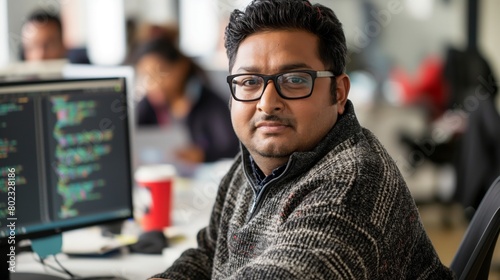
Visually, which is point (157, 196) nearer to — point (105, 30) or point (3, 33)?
point (3, 33)

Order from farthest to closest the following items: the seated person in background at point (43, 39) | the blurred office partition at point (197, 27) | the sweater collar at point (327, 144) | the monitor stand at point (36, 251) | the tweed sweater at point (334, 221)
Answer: the blurred office partition at point (197, 27)
the seated person in background at point (43, 39)
the monitor stand at point (36, 251)
the sweater collar at point (327, 144)
the tweed sweater at point (334, 221)

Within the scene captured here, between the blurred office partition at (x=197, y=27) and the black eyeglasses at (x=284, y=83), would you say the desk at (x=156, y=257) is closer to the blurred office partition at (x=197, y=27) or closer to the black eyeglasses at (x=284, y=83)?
the black eyeglasses at (x=284, y=83)

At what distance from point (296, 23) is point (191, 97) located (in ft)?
8.07

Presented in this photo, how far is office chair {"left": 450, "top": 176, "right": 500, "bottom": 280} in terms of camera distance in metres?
1.35

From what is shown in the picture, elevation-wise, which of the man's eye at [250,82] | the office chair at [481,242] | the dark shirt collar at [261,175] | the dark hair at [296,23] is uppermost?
the dark hair at [296,23]

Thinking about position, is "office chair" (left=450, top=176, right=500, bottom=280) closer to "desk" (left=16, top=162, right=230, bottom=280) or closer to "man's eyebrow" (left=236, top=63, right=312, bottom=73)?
"man's eyebrow" (left=236, top=63, right=312, bottom=73)

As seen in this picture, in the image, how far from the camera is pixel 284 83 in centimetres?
132

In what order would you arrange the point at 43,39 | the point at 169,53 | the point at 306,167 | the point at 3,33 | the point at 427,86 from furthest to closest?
the point at 427,86
the point at 3,33
the point at 43,39
the point at 169,53
the point at 306,167

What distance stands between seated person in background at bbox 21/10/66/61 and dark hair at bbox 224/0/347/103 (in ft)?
8.78

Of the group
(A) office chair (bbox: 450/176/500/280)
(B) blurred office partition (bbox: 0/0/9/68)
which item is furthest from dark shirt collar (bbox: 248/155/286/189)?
(B) blurred office partition (bbox: 0/0/9/68)

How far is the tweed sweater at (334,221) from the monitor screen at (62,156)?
416 millimetres

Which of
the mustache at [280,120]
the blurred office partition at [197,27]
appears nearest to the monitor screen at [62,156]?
the mustache at [280,120]

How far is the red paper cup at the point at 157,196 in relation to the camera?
6.95ft

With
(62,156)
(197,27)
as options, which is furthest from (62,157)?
(197,27)
